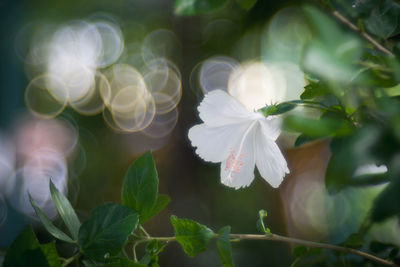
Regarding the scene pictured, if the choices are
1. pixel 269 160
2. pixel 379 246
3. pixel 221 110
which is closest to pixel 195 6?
pixel 221 110

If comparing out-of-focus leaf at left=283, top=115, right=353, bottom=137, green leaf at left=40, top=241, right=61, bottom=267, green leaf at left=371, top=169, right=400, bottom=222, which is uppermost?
out-of-focus leaf at left=283, top=115, right=353, bottom=137

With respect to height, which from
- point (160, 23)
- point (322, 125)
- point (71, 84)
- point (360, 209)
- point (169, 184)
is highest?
point (322, 125)

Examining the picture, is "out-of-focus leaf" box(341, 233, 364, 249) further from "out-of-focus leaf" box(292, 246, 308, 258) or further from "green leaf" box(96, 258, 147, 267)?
"green leaf" box(96, 258, 147, 267)

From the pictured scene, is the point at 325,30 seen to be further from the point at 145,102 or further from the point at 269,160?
the point at 145,102

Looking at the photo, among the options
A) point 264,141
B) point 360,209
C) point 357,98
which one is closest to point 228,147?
point 264,141

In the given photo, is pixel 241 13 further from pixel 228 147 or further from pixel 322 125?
pixel 322 125

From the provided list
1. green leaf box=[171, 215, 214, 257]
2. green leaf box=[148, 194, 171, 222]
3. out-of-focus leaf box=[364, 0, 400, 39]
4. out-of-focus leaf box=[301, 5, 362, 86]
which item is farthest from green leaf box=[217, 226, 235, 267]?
out-of-focus leaf box=[364, 0, 400, 39]
